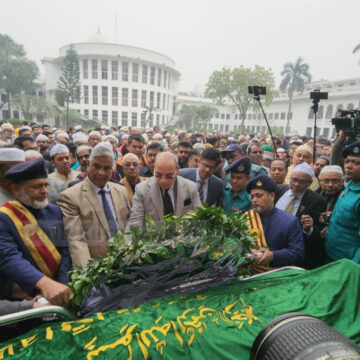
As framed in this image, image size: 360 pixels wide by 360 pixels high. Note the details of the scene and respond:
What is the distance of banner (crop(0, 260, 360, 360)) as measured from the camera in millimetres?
1197

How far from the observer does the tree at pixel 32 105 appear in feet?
122

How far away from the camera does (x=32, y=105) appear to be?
3778cm

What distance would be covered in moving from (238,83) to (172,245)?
3539 centimetres

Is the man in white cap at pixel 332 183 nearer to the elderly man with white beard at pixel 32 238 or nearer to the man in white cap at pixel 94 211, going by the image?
the man in white cap at pixel 94 211

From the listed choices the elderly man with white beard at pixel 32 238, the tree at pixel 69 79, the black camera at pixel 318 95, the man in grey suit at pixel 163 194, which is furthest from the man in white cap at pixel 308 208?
the tree at pixel 69 79

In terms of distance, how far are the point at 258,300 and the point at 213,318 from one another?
35 cm

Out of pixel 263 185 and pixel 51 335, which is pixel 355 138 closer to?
pixel 263 185

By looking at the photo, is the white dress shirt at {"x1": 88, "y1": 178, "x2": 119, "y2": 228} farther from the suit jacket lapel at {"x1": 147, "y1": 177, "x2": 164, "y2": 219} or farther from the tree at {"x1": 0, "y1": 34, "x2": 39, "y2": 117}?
the tree at {"x1": 0, "y1": 34, "x2": 39, "y2": 117}

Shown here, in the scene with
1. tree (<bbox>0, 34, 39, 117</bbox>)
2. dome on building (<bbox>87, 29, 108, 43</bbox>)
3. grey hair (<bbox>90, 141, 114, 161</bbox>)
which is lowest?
grey hair (<bbox>90, 141, 114, 161</bbox>)

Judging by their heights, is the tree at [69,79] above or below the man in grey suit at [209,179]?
above

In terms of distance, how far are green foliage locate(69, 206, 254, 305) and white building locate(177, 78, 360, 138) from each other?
43098 millimetres

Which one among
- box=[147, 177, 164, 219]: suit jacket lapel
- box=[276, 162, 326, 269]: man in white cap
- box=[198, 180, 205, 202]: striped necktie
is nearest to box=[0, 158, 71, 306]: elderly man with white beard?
box=[147, 177, 164, 219]: suit jacket lapel

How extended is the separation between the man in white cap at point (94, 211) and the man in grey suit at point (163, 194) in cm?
16

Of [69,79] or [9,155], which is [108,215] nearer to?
[9,155]
